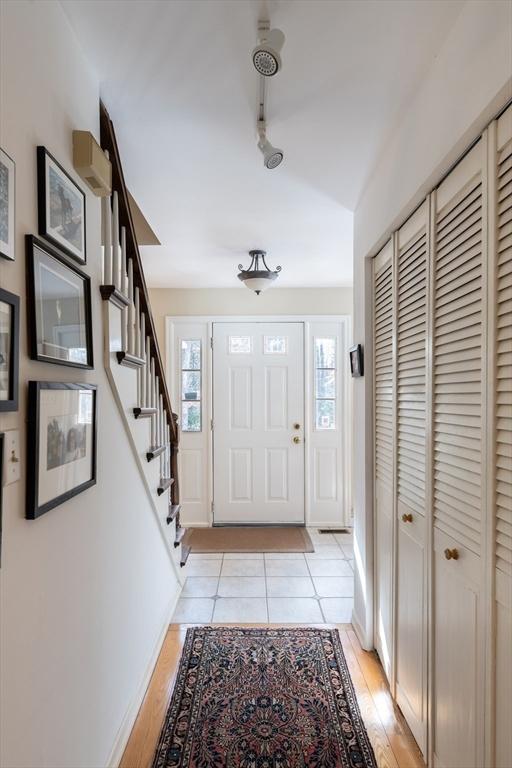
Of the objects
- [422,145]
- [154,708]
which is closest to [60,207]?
[422,145]

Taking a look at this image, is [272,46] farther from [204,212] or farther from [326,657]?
[326,657]

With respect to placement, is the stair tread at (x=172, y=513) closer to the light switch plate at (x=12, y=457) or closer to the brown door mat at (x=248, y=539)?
the brown door mat at (x=248, y=539)

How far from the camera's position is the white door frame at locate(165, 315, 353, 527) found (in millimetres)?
4027

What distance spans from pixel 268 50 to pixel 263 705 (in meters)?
2.39

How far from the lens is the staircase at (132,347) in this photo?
4.87 feet

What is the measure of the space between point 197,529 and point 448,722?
298cm

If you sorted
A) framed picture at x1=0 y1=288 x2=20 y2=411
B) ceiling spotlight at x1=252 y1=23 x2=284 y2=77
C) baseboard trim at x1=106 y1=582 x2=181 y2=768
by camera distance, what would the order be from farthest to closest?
baseboard trim at x1=106 y1=582 x2=181 y2=768 < ceiling spotlight at x1=252 y1=23 x2=284 y2=77 < framed picture at x1=0 y1=288 x2=20 y2=411

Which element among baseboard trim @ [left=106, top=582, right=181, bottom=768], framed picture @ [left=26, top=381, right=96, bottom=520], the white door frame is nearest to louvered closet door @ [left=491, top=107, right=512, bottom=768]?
framed picture @ [left=26, top=381, right=96, bottom=520]

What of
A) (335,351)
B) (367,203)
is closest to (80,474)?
(367,203)

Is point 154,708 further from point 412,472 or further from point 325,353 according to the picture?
point 325,353

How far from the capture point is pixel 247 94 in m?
1.38

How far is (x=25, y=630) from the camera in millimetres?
922

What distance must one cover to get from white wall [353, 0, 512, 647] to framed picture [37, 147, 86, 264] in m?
1.09

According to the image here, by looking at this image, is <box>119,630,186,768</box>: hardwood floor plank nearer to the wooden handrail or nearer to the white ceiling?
the wooden handrail
